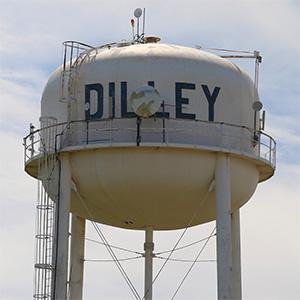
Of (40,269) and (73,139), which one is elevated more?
(73,139)

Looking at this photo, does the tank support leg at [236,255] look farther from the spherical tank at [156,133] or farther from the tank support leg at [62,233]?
the tank support leg at [62,233]

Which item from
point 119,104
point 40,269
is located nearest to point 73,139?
point 119,104

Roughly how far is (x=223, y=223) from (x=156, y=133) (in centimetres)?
294

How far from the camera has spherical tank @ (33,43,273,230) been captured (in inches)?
1148

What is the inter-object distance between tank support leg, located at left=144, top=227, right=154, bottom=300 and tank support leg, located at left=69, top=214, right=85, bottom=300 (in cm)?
201

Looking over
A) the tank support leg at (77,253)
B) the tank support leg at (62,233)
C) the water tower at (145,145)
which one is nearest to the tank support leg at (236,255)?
the water tower at (145,145)

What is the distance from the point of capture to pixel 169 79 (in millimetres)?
29672

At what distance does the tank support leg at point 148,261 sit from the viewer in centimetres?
3262

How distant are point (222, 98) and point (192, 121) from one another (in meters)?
1.23

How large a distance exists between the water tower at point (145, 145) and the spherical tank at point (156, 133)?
0.03 m

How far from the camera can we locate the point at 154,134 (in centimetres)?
2934

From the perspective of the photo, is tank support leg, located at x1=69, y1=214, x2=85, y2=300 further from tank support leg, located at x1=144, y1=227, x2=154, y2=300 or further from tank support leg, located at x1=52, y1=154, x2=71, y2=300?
tank support leg, located at x1=52, y1=154, x2=71, y2=300

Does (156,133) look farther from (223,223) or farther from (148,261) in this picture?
(148,261)

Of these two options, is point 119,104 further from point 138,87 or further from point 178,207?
point 178,207
